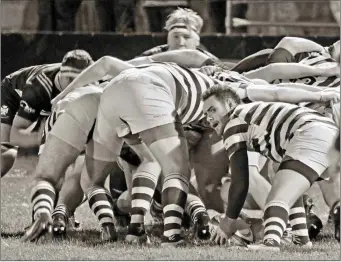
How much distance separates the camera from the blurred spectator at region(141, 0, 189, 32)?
8594 mm

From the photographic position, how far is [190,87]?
5512 mm

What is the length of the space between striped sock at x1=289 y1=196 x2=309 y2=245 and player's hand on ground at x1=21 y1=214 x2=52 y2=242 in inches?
45.3

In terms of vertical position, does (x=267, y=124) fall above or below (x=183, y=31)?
below

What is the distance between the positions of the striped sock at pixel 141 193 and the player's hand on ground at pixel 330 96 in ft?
2.89

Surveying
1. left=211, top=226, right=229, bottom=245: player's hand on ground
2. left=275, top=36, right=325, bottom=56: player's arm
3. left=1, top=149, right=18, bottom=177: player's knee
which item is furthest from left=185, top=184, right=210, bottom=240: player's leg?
left=1, top=149, right=18, bottom=177: player's knee

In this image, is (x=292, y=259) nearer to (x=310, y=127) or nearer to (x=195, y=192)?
(x=310, y=127)

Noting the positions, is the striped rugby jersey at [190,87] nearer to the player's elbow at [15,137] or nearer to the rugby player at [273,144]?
the rugby player at [273,144]

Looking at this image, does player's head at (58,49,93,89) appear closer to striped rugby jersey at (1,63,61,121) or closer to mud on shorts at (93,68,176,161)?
striped rugby jersey at (1,63,61,121)

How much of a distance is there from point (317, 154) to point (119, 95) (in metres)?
0.97

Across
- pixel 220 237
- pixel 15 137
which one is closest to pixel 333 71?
pixel 220 237

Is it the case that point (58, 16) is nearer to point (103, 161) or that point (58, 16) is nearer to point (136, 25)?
point (136, 25)

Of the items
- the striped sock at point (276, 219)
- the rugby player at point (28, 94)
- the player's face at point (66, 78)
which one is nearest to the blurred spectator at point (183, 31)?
the rugby player at point (28, 94)

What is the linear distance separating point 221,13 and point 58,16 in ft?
3.99

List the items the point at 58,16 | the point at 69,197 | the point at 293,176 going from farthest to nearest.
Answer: the point at 58,16 → the point at 69,197 → the point at 293,176
